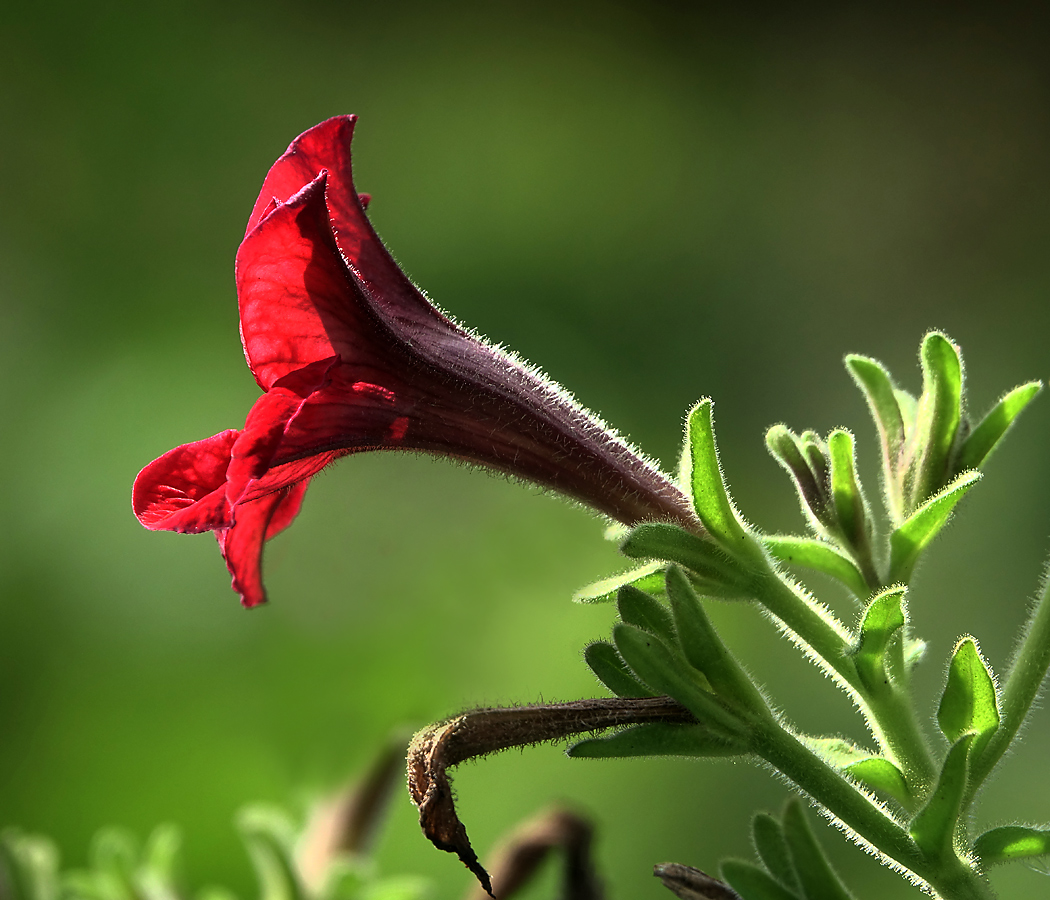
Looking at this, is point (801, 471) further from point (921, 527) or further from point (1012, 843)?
point (1012, 843)

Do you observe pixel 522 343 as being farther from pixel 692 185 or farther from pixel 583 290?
pixel 692 185

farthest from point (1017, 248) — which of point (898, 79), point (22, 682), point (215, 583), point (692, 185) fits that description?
point (22, 682)

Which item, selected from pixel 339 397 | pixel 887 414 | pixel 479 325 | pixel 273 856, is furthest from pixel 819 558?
pixel 479 325

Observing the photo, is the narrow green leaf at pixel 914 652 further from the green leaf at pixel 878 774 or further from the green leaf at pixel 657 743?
the green leaf at pixel 657 743

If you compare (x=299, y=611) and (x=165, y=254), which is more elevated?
(x=165, y=254)

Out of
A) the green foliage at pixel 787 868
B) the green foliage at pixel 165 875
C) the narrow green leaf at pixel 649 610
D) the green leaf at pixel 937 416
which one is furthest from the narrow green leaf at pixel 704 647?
the green foliage at pixel 165 875

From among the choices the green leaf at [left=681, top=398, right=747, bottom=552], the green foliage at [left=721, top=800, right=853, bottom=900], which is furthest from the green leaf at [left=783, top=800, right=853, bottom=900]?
the green leaf at [left=681, top=398, right=747, bottom=552]
